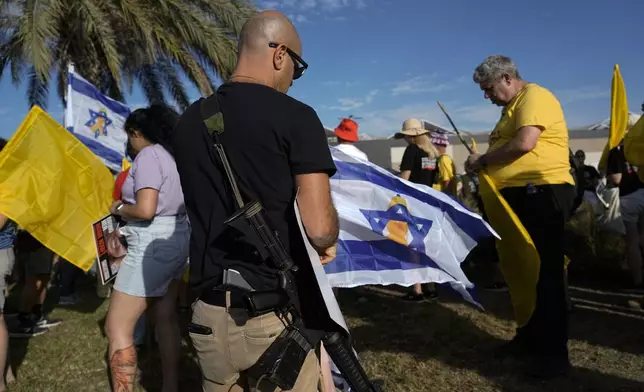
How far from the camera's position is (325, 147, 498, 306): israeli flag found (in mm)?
3825

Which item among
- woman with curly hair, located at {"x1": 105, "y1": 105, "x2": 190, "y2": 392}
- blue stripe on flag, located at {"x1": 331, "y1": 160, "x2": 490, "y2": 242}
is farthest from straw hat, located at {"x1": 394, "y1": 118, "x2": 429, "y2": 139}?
woman with curly hair, located at {"x1": 105, "y1": 105, "x2": 190, "y2": 392}

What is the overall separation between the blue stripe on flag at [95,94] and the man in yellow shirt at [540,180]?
17.5 ft

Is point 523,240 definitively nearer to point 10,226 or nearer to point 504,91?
point 504,91

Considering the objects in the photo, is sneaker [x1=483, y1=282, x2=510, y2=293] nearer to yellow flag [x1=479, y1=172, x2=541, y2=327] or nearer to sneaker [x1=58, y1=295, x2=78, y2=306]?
yellow flag [x1=479, y1=172, x2=541, y2=327]

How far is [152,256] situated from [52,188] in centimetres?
111

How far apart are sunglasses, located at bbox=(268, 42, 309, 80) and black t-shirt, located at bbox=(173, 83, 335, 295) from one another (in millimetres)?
182

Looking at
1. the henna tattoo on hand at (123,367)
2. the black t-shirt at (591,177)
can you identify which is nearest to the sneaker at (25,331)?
the henna tattoo on hand at (123,367)

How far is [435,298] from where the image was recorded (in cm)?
580

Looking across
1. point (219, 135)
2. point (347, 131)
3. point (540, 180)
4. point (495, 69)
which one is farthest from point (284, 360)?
point (347, 131)

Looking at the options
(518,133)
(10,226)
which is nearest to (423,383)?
(518,133)

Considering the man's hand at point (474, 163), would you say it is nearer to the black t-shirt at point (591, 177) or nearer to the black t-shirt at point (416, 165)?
the black t-shirt at point (416, 165)

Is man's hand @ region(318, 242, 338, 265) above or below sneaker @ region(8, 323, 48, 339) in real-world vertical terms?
above

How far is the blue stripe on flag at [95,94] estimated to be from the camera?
704cm

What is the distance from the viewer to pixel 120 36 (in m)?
10.5
